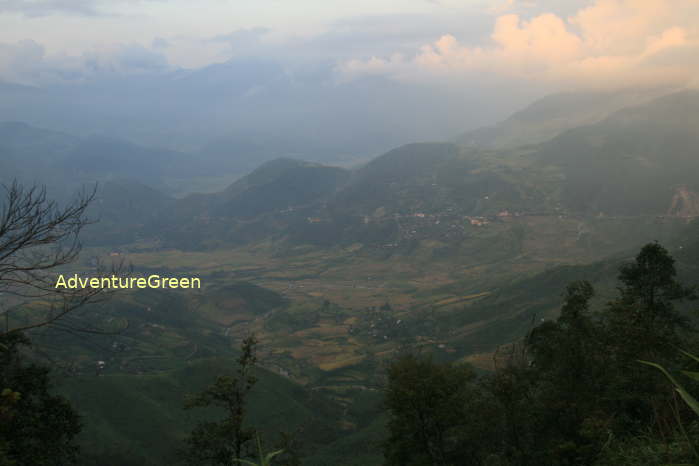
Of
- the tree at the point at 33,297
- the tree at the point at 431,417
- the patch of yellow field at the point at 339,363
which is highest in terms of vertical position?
the tree at the point at 33,297

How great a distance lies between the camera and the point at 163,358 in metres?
89.2

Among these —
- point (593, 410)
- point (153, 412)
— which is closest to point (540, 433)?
point (593, 410)

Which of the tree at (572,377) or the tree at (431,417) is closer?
the tree at (572,377)

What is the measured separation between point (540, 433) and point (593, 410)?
3480mm

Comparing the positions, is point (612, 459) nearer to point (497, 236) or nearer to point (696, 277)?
point (696, 277)

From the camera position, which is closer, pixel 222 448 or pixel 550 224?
pixel 222 448

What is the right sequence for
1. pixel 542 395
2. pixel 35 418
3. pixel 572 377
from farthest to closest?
pixel 542 395
pixel 572 377
pixel 35 418

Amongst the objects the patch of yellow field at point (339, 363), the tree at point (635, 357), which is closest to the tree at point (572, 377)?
the tree at point (635, 357)

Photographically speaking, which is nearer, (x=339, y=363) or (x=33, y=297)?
(x=33, y=297)

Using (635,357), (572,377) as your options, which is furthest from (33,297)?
Result: (572,377)

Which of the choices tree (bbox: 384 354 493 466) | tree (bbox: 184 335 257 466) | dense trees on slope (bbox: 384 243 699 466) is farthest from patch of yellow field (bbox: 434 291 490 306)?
tree (bbox: 184 335 257 466)

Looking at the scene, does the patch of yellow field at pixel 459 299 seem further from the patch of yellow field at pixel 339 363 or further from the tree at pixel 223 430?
the tree at pixel 223 430

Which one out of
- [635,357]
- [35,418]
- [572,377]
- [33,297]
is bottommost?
[572,377]

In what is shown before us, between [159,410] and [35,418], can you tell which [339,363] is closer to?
[159,410]
